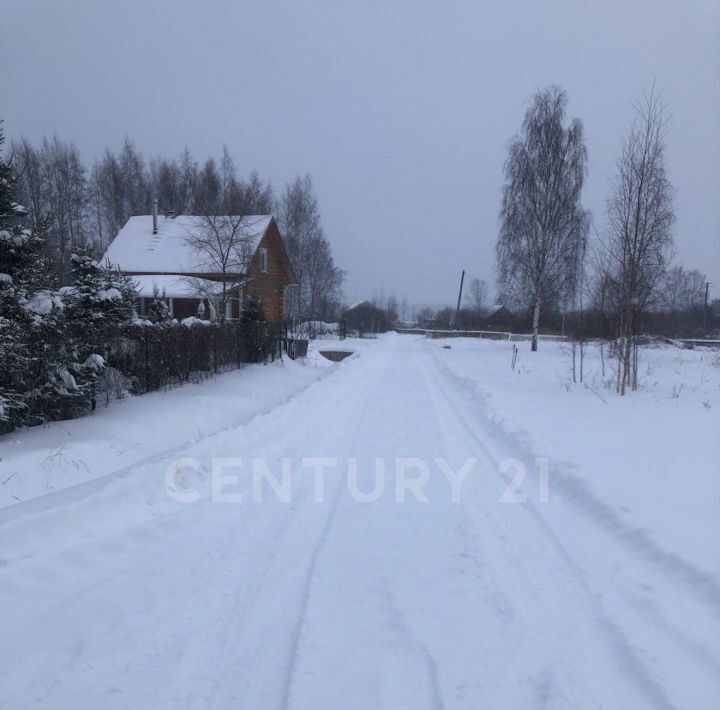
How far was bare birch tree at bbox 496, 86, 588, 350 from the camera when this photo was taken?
27625mm

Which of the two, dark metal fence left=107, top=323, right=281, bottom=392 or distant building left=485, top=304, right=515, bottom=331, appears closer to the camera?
dark metal fence left=107, top=323, right=281, bottom=392

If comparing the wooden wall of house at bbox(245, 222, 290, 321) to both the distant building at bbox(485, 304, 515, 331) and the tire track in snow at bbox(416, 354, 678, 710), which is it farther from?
the distant building at bbox(485, 304, 515, 331)

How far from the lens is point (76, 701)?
2.47m

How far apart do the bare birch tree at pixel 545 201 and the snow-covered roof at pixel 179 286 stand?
16.9m

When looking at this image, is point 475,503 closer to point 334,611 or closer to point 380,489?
point 380,489

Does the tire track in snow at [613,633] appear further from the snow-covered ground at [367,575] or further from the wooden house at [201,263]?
the wooden house at [201,263]

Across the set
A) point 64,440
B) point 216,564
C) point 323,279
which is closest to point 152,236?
point 323,279

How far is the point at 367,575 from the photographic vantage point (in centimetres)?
370

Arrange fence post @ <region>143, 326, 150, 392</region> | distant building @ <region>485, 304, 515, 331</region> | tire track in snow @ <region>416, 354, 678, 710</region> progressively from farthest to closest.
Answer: distant building @ <region>485, 304, 515, 331</region>, fence post @ <region>143, 326, 150, 392</region>, tire track in snow @ <region>416, 354, 678, 710</region>

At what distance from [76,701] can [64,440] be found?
5.21 m

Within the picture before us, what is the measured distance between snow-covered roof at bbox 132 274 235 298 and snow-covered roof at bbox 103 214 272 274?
1515 mm

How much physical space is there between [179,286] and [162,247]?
604cm

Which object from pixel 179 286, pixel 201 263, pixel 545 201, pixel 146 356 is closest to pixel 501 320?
pixel 545 201

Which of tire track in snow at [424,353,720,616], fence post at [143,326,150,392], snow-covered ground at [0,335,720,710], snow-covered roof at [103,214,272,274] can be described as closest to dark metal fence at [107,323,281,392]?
fence post at [143,326,150,392]
